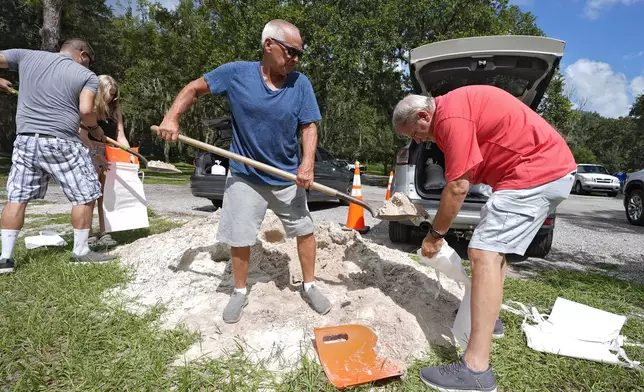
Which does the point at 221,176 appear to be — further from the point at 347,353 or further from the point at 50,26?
the point at 50,26

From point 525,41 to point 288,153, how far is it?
2.67m

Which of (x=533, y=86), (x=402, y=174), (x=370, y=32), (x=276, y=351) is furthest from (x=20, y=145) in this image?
(x=370, y=32)

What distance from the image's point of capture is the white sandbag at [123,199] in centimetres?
432

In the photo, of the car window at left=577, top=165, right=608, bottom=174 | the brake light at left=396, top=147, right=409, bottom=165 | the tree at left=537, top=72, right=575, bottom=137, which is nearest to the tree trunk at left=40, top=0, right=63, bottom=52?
the brake light at left=396, top=147, right=409, bottom=165

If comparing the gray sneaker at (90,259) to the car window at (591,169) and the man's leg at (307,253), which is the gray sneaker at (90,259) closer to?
the man's leg at (307,253)

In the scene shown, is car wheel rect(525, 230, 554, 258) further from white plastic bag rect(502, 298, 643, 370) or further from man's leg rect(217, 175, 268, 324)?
man's leg rect(217, 175, 268, 324)

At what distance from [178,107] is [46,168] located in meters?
1.63

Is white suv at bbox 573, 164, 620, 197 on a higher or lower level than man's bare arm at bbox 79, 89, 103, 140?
lower

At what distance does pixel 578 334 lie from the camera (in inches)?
99.7

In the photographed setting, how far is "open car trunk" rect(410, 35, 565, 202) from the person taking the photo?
12.3ft

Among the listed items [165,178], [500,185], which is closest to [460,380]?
[500,185]

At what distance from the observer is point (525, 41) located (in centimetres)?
370

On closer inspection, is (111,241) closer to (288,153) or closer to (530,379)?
(288,153)

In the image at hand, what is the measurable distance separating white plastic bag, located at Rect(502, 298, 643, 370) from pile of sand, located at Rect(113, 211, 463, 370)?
1.85 ft
